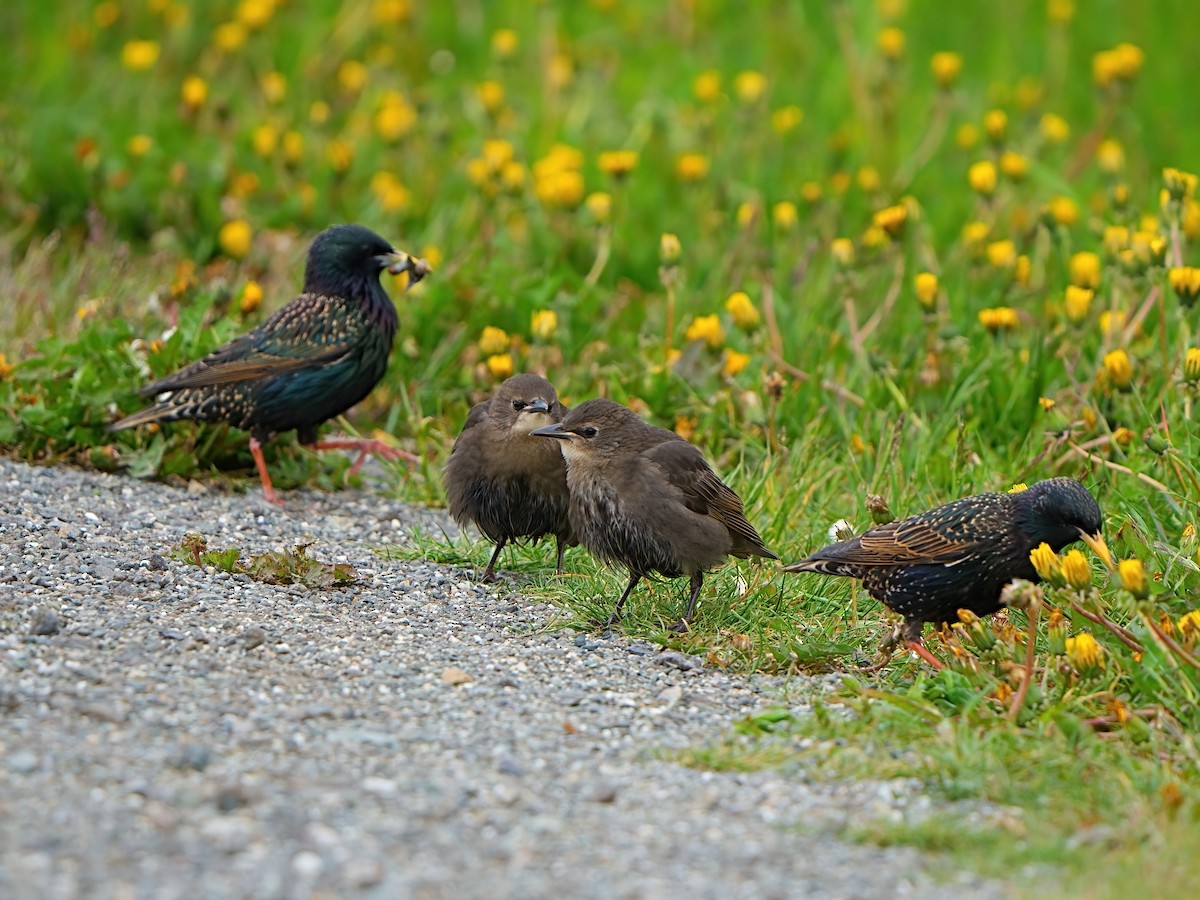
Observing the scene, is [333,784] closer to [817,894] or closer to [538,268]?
[817,894]

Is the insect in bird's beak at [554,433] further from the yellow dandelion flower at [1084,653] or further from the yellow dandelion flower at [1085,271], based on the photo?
the yellow dandelion flower at [1085,271]

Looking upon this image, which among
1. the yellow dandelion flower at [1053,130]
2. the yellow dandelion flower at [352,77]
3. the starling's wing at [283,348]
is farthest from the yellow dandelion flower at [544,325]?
the yellow dandelion flower at [352,77]

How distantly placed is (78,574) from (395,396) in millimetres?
2731

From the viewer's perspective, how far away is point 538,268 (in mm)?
8742

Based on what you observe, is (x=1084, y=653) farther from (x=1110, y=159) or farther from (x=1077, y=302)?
(x=1110, y=159)

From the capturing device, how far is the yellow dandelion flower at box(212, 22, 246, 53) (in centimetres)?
1086

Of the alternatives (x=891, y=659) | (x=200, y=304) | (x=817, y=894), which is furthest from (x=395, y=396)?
(x=817, y=894)

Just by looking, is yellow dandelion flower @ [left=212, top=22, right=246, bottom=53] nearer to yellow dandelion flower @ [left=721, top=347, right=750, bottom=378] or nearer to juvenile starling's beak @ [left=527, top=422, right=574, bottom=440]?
yellow dandelion flower @ [left=721, top=347, right=750, bottom=378]

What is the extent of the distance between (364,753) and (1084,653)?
194 cm

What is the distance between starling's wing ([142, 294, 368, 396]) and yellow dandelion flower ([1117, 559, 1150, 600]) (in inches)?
147

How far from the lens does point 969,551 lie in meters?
5.07

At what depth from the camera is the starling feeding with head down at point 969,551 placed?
5.03 meters

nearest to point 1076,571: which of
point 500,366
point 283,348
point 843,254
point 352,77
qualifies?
point 500,366

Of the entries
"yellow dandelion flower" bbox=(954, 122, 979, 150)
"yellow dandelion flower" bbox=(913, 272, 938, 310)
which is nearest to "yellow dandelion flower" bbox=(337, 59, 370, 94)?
"yellow dandelion flower" bbox=(954, 122, 979, 150)
